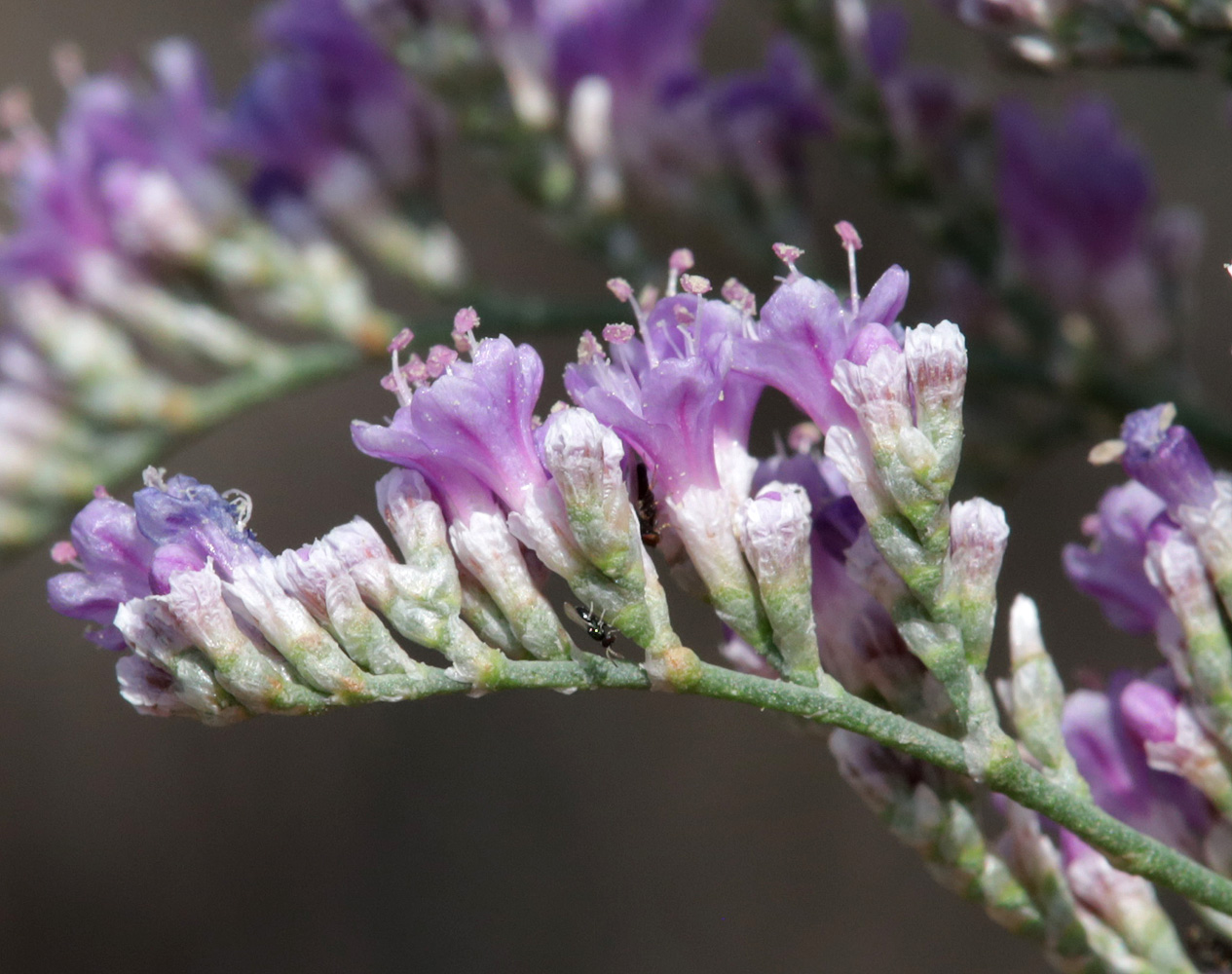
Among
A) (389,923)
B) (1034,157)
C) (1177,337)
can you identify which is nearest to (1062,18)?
(1034,157)

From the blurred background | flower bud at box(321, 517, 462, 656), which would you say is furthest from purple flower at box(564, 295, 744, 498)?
the blurred background

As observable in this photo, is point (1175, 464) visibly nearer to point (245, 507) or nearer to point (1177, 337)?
point (245, 507)

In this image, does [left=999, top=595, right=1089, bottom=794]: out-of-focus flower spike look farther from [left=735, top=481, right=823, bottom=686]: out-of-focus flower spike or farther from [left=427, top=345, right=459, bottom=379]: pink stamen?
[left=427, top=345, right=459, bottom=379]: pink stamen

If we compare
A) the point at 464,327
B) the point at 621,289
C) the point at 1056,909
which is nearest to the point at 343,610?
the point at 464,327

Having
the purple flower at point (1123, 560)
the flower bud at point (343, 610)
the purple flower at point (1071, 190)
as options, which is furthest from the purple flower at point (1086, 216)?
the flower bud at point (343, 610)

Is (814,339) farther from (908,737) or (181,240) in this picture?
(181,240)

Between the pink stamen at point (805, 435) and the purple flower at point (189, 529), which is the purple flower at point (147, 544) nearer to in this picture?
the purple flower at point (189, 529)
